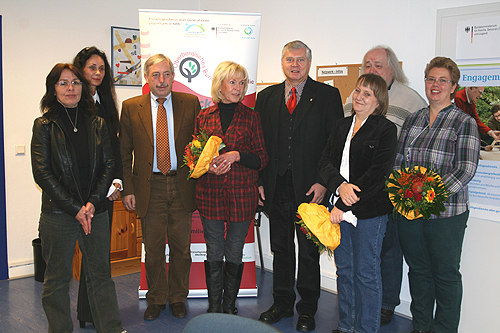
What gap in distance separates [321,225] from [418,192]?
0.61 meters

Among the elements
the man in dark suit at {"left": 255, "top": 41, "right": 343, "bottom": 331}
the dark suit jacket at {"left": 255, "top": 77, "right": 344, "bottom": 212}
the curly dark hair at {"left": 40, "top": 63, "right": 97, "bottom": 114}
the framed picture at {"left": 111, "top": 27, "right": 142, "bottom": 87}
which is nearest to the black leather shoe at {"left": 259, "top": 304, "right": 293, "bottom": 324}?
the man in dark suit at {"left": 255, "top": 41, "right": 343, "bottom": 331}

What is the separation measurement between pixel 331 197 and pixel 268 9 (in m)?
2.71

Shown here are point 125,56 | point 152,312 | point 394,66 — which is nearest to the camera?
point 394,66

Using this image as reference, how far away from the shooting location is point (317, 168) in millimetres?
2879

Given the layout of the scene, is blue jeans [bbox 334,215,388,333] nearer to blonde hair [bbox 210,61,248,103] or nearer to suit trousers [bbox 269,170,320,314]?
suit trousers [bbox 269,170,320,314]

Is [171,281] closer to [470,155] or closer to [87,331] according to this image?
[87,331]

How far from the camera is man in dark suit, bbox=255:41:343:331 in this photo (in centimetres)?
288

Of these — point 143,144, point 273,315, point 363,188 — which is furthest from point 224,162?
point 273,315

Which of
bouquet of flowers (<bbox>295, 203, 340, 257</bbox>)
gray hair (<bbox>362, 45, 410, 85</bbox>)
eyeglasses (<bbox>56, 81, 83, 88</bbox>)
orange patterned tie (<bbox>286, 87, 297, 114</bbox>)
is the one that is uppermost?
gray hair (<bbox>362, 45, 410, 85</bbox>)

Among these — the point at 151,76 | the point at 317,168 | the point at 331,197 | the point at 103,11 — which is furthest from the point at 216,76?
the point at 103,11

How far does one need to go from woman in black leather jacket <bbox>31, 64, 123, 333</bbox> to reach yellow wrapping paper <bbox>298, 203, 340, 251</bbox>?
1.29 m

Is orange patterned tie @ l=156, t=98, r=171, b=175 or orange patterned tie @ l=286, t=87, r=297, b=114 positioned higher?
orange patterned tie @ l=286, t=87, r=297, b=114

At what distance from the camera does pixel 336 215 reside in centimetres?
258

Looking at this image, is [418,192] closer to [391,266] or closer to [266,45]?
[391,266]
